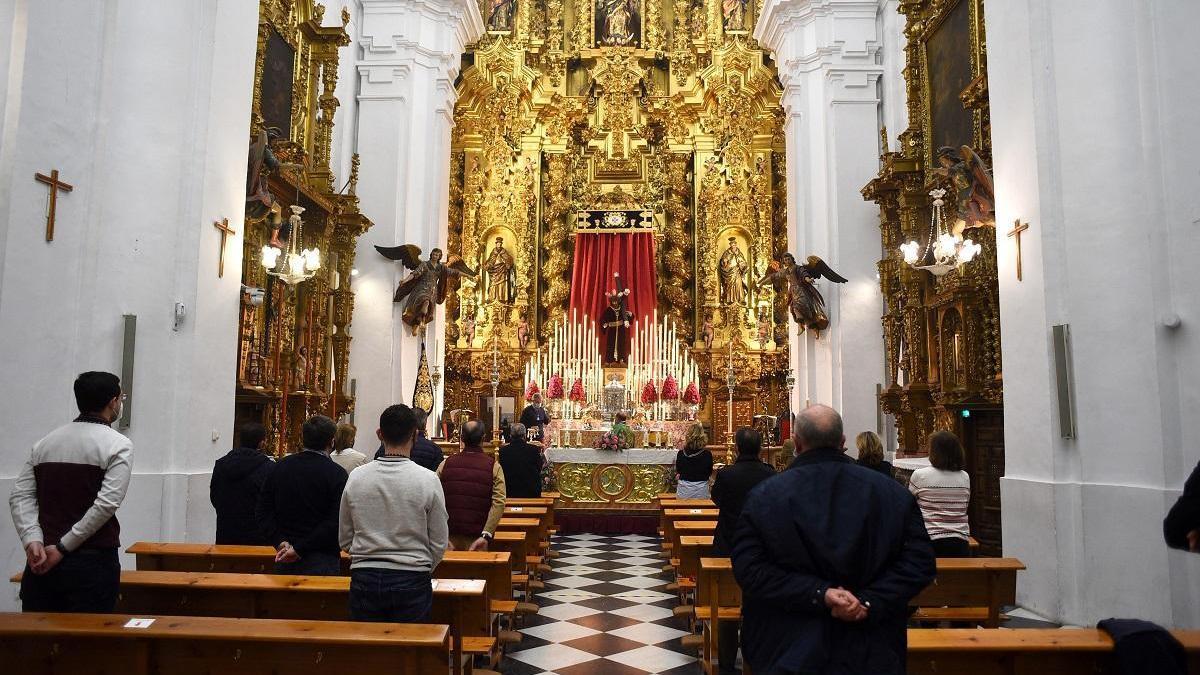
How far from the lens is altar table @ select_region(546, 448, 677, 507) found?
11555 mm

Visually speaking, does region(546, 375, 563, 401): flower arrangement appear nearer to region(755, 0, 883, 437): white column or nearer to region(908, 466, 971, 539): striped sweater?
region(755, 0, 883, 437): white column

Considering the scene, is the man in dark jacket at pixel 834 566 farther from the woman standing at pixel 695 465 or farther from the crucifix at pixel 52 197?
the crucifix at pixel 52 197

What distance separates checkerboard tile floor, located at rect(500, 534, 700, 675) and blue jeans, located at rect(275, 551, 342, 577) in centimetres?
152

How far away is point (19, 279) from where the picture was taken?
17.0ft

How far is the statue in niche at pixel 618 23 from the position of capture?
18.3m

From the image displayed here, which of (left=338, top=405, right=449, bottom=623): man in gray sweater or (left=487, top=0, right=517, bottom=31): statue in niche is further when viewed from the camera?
(left=487, top=0, right=517, bottom=31): statue in niche

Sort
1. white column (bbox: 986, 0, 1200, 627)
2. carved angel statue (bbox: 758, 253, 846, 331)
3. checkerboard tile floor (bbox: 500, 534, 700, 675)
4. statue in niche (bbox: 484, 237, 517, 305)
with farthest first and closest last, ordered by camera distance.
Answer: statue in niche (bbox: 484, 237, 517, 305)
carved angel statue (bbox: 758, 253, 846, 331)
white column (bbox: 986, 0, 1200, 627)
checkerboard tile floor (bbox: 500, 534, 700, 675)

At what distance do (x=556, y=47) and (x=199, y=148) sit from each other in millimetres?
12486

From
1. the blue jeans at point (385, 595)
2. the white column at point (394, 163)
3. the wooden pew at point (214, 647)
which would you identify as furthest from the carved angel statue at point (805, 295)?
the wooden pew at point (214, 647)

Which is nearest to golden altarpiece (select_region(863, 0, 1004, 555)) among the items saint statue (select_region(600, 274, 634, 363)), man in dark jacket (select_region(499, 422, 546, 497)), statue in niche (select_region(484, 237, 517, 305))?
man in dark jacket (select_region(499, 422, 546, 497))

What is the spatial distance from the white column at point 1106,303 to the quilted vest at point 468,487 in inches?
167

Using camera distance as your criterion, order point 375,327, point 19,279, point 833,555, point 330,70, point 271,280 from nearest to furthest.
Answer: point 833,555, point 19,279, point 271,280, point 330,70, point 375,327

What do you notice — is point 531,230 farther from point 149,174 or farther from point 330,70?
point 149,174

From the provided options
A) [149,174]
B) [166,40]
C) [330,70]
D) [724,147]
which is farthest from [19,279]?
[724,147]
